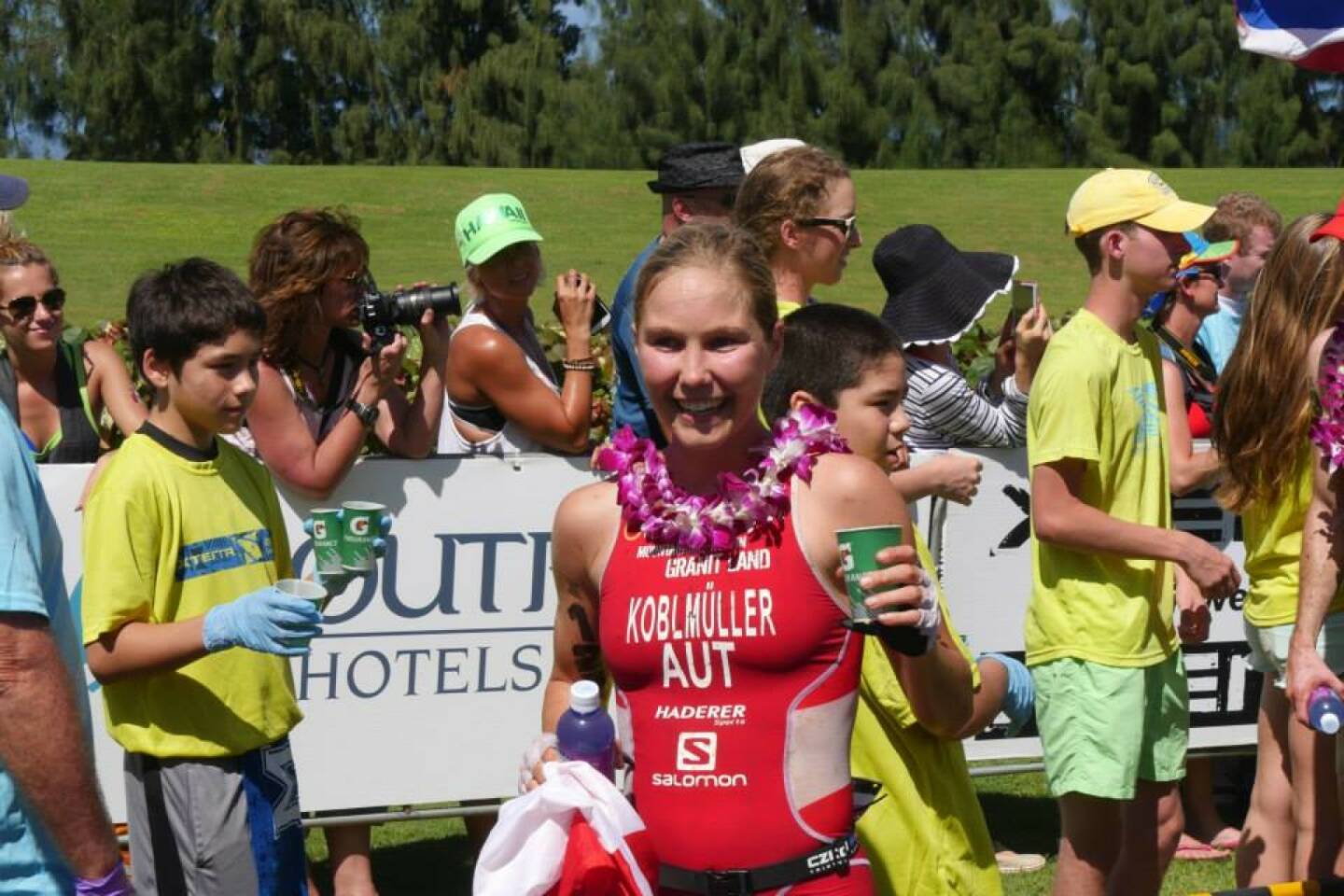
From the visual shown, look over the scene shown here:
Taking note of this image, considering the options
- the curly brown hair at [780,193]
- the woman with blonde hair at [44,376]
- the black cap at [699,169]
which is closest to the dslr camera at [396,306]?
the black cap at [699,169]

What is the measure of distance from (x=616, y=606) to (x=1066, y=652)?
2.31m

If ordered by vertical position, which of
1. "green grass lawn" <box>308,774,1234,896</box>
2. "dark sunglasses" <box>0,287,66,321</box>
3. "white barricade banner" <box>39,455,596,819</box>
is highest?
"dark sunglasses" <box>0,287,66,321</box>

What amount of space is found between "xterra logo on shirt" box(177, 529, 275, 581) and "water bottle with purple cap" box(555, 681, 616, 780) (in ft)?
5.30

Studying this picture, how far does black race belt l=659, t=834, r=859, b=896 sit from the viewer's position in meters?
3.09

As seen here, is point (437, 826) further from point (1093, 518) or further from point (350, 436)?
point (1093, 518)

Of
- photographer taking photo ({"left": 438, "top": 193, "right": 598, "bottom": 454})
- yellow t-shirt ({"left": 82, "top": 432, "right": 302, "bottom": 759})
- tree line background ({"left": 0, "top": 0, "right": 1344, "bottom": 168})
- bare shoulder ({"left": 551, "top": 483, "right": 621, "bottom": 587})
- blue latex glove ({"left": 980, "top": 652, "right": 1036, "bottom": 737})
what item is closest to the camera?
bare shoulder ({"left": 551, "top": 483, "right": 621, "bottom": 587})

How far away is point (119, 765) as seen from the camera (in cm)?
595

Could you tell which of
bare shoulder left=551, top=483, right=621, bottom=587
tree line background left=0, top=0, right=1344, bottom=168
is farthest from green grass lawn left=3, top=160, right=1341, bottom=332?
tree line background left=0, top=0, right=1344, bottom=168

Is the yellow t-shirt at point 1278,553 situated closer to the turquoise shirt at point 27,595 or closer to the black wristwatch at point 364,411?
the black wristwatch at point 364,411

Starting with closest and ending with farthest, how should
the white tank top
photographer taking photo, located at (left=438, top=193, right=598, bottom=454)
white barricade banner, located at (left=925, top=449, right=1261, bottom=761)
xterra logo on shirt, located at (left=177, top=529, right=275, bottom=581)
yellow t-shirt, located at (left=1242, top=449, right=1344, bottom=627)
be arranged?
1. xterra logo on shirt, located at (left=177, top=529, right=275, bottom=581)
2. yellow t-shirt, located at (left=1242, top=449, right=1344, bottom=627)
3. photographer taking photo, located at (left=438, top=193, right=598, bottom=454)
4. the white tank top
5. white barricade banner, located at (left=925, top=449, right=1261, bottom=761)

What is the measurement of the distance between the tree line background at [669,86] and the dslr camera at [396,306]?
47.1 m

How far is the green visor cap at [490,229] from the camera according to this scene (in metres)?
6.15

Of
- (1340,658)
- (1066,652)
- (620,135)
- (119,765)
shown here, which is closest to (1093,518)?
(1066,652)

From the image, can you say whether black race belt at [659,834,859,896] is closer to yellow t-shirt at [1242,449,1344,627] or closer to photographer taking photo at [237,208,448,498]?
yellow t-shirt at [1242,449,1344,627]
